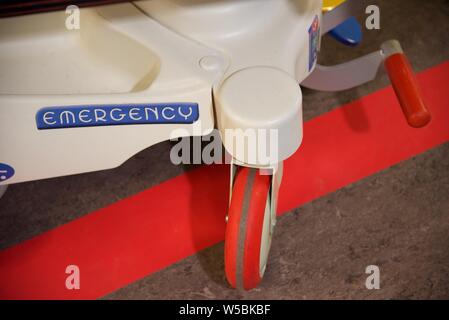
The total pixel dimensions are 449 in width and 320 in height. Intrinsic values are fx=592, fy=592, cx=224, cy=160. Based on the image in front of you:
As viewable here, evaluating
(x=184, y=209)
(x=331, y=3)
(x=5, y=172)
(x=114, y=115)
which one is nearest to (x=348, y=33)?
(x=331, y=3)

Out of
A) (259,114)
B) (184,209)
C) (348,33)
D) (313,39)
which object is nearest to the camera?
(259,114)

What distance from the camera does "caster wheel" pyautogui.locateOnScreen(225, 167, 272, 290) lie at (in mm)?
735

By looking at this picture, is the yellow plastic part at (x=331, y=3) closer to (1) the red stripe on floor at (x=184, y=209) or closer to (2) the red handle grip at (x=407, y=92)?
(2) the red handle grip at (x=407, y=92)

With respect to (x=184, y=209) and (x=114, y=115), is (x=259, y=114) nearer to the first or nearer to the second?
(x=114, y=115)

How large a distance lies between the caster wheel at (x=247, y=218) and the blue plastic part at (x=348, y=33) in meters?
0.46

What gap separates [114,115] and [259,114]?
0.18 m

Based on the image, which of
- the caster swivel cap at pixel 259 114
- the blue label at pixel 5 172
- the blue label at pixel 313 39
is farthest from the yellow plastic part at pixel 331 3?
the blue label at pixel 5 172

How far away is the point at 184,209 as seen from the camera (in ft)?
3.11

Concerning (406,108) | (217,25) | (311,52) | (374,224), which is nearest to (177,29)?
(217,25)

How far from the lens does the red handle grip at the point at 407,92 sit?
0.76 meters

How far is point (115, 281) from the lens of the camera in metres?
0.88

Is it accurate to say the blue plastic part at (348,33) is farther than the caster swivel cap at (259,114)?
→ Yes

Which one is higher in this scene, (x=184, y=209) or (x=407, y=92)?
(x=407, y=92)
